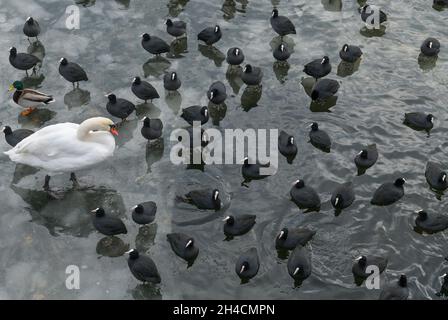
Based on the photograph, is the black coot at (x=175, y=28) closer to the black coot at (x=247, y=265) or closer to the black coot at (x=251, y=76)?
the black coot at (x=251, y=76)

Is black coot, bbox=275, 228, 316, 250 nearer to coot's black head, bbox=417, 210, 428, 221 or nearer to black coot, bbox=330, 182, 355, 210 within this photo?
black coot, bbox=330, 182, 355, 210

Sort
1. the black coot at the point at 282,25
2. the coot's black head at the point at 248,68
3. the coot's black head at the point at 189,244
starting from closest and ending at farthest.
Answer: the coot's black head at the point at 189,244, the coot's black head at the point at 248,68, the black coot at the point at 282,25

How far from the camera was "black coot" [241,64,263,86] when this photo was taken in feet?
51.6

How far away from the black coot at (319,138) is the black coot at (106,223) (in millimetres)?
5270

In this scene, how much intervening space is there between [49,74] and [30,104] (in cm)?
199

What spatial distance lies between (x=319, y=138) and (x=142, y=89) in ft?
15.9

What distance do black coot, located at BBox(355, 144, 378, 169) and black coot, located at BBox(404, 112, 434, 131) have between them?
6.06ft

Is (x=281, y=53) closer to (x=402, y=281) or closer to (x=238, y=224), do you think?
(x=238, y=224)

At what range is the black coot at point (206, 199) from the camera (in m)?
12.5

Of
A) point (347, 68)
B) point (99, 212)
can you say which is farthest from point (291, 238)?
point (347, 68)

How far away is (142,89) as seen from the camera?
15266mm

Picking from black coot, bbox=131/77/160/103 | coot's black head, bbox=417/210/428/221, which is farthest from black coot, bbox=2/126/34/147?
coot's black head, bbox=417/210/428/221

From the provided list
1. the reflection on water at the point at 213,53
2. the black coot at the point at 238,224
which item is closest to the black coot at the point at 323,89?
Answer: the reflection on water at the point at 213,53

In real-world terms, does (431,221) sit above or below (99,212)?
below
